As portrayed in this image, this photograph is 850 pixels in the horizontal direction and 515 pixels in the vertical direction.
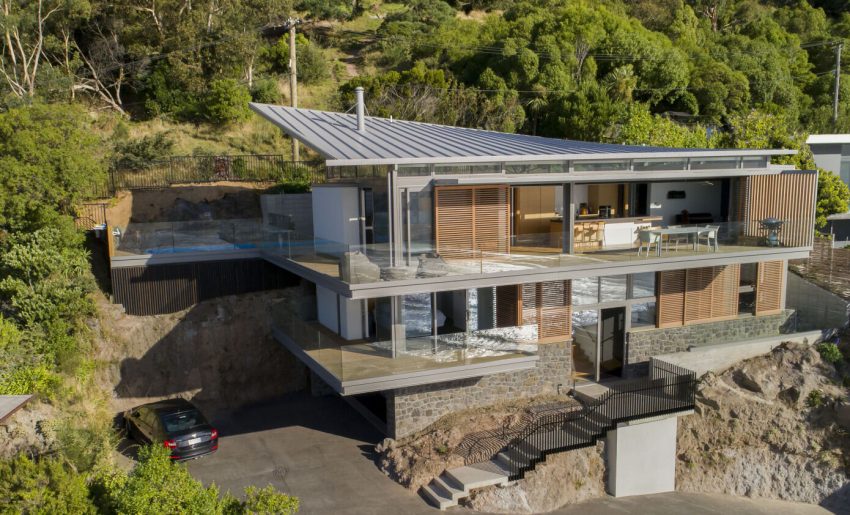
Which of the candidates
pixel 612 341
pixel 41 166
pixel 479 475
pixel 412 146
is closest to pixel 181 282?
pixel 41 166

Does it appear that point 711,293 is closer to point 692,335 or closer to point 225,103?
point 692,335

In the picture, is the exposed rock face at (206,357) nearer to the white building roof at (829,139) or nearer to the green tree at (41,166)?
the green tree at (41,166)

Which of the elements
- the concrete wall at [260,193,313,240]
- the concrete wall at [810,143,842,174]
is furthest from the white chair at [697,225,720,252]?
the concrete wall at [810,143,842,174]

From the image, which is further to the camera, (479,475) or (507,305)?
(507,305)

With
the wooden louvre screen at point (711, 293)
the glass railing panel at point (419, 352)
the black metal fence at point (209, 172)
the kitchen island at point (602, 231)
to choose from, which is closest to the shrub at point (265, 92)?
the black metal fence at point (209, 172)

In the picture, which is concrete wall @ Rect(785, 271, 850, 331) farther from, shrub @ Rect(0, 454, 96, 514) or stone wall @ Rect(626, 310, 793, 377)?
shrub @ Rect(0, 454, 96, 514)
